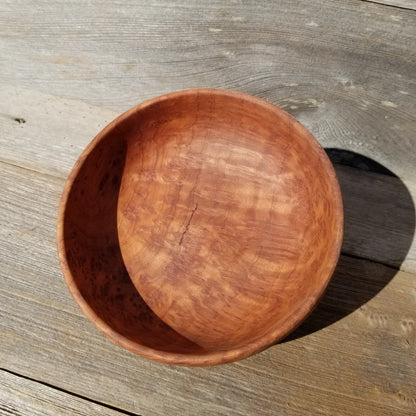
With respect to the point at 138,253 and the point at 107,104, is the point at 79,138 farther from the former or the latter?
the point at 138,253

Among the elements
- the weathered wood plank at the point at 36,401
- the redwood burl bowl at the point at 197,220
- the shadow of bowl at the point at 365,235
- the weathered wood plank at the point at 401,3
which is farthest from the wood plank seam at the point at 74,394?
the weathered wood plank at the point at 401,3

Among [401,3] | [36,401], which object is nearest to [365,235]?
[401,3]

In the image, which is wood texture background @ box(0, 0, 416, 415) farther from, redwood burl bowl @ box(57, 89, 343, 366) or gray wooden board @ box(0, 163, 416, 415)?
redwood burl bowl @ box(57, 89, 343, 366)

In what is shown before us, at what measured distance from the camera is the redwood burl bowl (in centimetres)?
71

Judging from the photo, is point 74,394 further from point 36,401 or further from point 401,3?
point 401,3

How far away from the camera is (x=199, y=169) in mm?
865

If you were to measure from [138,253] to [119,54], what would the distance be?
45 cm

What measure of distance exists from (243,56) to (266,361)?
0.60 m

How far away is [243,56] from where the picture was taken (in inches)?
39.6

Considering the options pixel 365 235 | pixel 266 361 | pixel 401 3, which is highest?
pixel 401 3

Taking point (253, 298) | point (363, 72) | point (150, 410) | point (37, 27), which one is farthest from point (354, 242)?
point (37, 27)

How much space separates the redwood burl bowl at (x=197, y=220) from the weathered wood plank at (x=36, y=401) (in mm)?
208

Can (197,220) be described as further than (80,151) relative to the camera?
No

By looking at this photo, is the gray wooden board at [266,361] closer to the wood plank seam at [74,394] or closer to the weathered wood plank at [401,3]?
the wood plank seam at [74,394]
